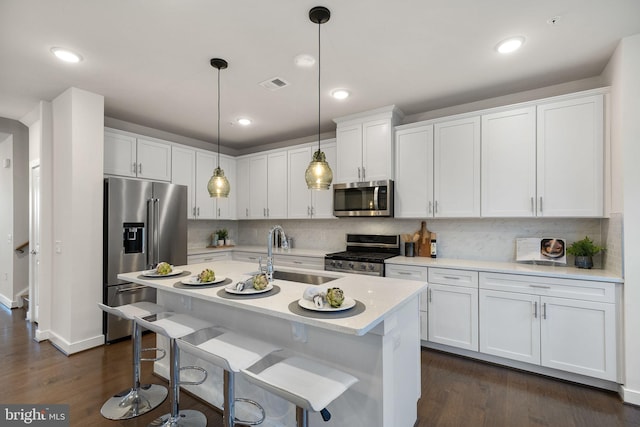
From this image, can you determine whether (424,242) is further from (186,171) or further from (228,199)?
(186,171)

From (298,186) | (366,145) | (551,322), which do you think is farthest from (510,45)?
(298,186)

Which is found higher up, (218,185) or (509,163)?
(509,163)

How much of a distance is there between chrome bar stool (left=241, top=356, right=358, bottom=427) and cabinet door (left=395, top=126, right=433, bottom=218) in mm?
2434

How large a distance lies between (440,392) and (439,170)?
216cm

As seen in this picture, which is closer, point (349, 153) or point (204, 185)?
point (349, 153)

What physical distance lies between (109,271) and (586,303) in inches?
178

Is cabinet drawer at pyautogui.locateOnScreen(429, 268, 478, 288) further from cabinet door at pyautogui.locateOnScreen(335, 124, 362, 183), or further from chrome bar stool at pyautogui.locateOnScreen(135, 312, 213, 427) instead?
chrome bar stool at pyautogui.locateOnScreen(135, 312, 213, 427)


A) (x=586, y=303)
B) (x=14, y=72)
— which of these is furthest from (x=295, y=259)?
(x=14, y=72)

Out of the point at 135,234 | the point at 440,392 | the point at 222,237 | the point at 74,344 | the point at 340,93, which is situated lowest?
the point at 440,392

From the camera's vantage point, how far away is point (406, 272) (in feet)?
10.7

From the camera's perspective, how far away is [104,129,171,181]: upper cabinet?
3.67 m

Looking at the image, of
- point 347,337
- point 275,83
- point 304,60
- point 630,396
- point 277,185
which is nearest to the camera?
point 347,337

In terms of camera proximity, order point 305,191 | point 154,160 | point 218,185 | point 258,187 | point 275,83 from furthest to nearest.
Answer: point 258,187
point 305,191
point 154,160
point 275,83
point 218,185

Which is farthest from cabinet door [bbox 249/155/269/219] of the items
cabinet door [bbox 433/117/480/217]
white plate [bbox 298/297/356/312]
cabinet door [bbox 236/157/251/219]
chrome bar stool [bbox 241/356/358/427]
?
chrome bar stool [bbox 241/356/358/427]
